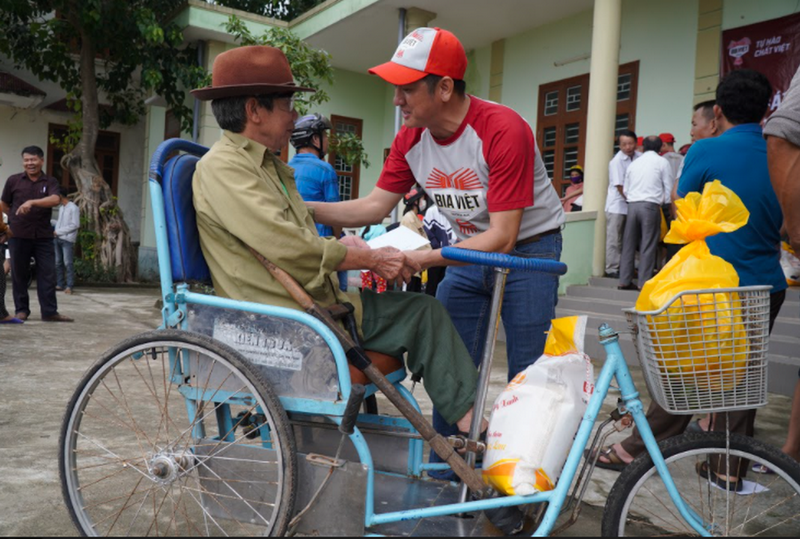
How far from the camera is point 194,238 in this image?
221 centimetres

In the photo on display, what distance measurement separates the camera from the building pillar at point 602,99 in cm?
780

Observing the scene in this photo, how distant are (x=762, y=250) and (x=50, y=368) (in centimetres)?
452

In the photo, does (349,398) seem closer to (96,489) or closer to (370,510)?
(370,510)

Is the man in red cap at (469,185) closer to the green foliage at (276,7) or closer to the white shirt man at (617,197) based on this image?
the white shirt man at (617,197)

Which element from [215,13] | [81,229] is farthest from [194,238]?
[81,229]

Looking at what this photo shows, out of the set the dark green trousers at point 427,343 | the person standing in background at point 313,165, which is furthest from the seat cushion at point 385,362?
the person standing in background at point 313,165

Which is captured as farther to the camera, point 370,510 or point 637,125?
point 637,125

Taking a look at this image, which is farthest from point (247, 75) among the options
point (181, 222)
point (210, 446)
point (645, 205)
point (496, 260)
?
point (645, 205)

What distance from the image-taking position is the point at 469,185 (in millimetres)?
2459

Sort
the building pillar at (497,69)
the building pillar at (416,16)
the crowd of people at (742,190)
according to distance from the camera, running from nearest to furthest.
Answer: the crowd of people at (742,190)
the building pillar at (416,16)
the building pillar at (497,69)

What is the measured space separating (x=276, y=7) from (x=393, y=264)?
1747 centimetres

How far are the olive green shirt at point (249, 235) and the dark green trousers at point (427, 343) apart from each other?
24 centimetres

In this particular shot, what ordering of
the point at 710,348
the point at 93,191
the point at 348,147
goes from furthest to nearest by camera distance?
the point at 93,191 → the point at 348,147 → the point at 710,348

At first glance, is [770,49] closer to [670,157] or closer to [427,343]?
[670,157]
